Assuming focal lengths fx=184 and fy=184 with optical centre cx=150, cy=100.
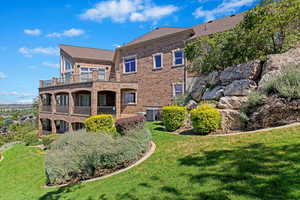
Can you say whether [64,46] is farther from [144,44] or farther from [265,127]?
[265,127]

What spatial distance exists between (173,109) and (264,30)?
6.34 metres

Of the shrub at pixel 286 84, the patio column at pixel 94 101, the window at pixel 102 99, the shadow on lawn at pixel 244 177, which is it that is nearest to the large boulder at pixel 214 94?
the shrub at pixel 286 84

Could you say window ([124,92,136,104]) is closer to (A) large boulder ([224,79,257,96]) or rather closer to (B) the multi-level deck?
(B) the multi-level deck

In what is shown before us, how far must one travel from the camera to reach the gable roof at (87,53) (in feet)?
78.9

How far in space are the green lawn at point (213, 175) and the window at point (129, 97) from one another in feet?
46.4

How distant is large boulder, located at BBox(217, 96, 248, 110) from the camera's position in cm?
881

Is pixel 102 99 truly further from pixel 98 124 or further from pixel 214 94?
pixel 214 94

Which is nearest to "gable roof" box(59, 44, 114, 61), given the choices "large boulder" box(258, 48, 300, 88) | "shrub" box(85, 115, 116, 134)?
"shrub" box(85, 115, 116, 134)

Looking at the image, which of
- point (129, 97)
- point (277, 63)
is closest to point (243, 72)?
point (277, 63)

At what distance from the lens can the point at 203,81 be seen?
12.9m

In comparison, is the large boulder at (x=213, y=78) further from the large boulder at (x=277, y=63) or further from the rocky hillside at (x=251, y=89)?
the large boulder at (x=277, y=63)

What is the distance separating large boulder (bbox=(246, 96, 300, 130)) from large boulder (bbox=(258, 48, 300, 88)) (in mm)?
1458

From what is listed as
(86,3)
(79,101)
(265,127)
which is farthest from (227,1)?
(79,101)

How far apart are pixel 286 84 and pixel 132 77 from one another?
15.6 metres
